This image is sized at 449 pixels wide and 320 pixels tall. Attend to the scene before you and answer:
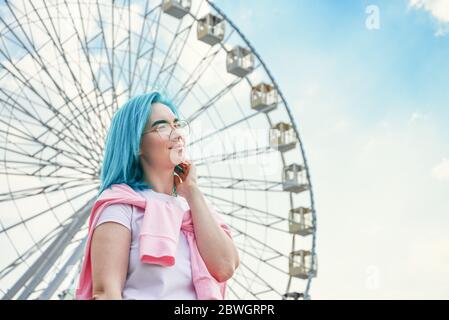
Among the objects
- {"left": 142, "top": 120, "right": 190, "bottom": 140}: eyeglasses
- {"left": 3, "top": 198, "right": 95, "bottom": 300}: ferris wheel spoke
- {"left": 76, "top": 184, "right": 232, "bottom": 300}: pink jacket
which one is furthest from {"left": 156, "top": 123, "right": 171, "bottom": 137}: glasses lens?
{"left": 3, "top": 198, "right": 95, "bottom": 300}: ferris wheel spoke

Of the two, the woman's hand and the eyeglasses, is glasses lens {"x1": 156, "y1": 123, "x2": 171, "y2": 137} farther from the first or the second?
the woman's hand

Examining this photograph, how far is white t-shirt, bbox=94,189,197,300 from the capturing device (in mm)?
1712

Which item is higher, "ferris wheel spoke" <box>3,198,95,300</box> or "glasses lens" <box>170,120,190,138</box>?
"glasses lens" <box>170,120,190,138</box>

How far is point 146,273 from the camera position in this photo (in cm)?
173

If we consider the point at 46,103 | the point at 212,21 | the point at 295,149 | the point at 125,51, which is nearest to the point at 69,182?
the point at 46,103

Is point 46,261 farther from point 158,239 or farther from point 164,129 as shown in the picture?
point 158,239

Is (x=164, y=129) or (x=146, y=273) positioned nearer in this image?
(x=146, y=273)

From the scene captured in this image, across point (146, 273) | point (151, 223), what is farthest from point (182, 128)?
point (146, 273)

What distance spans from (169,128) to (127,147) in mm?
141

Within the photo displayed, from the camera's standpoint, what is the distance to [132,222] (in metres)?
1.81

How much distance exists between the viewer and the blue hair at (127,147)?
198cm

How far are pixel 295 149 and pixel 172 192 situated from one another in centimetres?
1609
